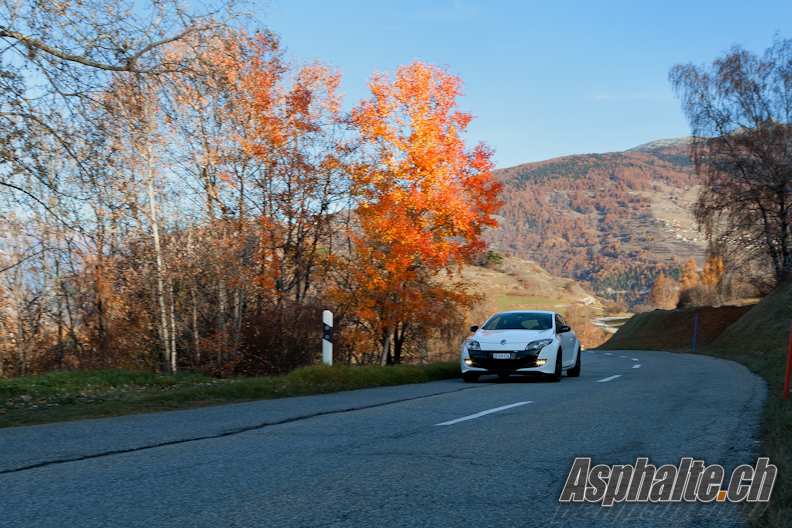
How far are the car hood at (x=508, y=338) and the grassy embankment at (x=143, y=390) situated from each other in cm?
182

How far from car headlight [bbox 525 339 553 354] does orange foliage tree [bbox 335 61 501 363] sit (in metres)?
9.30

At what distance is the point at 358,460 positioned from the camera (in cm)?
512

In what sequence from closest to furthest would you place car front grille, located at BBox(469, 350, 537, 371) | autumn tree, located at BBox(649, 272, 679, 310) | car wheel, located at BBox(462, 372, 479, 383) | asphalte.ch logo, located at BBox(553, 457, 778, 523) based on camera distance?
asphalte.ch logo, located at BBox(553, 457, 778, 523)
car front grille, located at BBox(469, 350, 537, 371)
car wheel, located at BBox(462, 372, 479, 383)
autumn tree, located at BBox(649, 272, 679, 310)

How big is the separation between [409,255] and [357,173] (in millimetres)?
3848

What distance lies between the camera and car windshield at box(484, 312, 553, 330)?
14.0 m

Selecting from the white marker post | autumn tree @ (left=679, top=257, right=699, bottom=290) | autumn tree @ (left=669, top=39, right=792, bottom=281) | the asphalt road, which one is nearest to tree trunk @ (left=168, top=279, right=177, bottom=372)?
the white marker post

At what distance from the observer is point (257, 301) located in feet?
66.4

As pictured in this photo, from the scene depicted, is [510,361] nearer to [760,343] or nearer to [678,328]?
[760,343]

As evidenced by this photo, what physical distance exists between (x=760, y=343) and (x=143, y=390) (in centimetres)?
2847

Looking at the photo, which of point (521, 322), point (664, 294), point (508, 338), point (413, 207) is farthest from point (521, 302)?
point (508, 338)

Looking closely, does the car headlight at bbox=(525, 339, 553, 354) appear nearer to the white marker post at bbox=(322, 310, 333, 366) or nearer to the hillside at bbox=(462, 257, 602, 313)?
the white marker post at bbox=(322, 310, 333, 366)

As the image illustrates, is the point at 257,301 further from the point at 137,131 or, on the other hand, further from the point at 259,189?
the point at 137,131

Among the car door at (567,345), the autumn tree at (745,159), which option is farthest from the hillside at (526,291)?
the car door at (567,345)

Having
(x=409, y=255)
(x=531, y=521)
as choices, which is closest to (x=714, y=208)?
(x=409, y=255)
